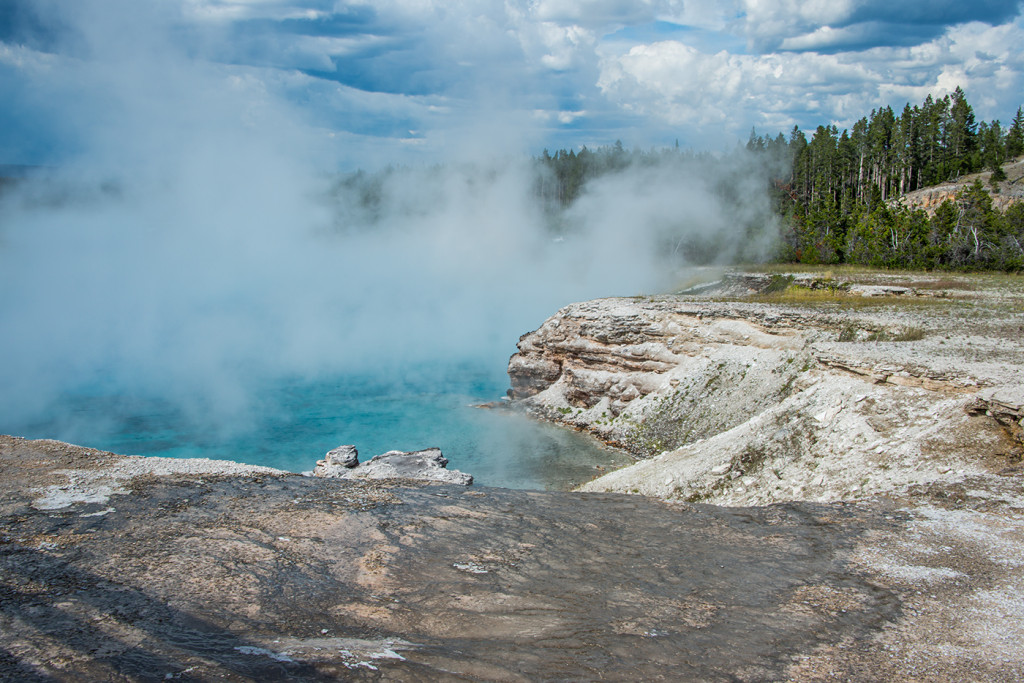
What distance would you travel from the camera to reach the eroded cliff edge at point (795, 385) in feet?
45.5

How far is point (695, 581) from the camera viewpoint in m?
8.52

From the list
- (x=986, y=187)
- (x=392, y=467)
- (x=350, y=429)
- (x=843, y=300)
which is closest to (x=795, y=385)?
(x=843, y=300)

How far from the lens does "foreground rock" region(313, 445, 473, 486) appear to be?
701 inches

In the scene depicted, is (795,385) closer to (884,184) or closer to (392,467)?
(392,467)

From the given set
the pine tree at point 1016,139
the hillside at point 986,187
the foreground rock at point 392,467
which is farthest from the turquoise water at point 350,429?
the pine tree at point 1016,139

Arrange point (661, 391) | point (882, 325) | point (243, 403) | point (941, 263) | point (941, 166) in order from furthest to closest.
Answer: point (941, 166) → point (941, 263) → point (243, 403) → point (661, 391) → point (882, 325)

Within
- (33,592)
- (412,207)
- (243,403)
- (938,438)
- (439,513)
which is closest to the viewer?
(33,592)

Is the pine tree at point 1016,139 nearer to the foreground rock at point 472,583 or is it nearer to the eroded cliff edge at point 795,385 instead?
the eroded cliff edge at point 795,385

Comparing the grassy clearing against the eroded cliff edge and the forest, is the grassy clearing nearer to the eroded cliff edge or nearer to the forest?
the eroded cliff edge

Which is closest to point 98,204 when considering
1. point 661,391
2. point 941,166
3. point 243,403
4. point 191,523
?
point 243,403

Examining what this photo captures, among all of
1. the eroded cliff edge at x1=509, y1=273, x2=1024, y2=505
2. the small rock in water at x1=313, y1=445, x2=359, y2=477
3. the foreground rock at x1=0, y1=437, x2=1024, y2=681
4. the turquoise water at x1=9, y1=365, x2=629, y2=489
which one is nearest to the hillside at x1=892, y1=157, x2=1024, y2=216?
the eroded cliff edge at x1=509, y1=273, x2=1024, y2=505

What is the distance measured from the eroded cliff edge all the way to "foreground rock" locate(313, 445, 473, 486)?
4.58 meters

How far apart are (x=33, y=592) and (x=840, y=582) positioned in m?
9.35

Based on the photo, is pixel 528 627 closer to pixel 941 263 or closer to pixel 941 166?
pixel 941 263
